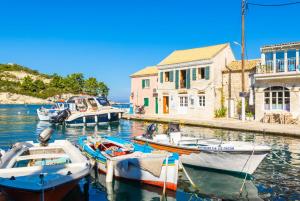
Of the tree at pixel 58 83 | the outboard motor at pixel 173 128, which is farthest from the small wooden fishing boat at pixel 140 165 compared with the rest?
the tree at pixel 58 83

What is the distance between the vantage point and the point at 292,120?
25.9m

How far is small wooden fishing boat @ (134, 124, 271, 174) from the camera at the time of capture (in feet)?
37.2

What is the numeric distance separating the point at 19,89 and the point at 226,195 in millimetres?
128742

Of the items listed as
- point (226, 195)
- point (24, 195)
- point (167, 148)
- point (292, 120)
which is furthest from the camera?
point (292, 120)

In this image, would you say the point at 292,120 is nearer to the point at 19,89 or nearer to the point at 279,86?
the point at 279,86

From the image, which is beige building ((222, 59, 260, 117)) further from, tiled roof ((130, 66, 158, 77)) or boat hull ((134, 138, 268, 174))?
boat hull ((134, 138, 268, 174))

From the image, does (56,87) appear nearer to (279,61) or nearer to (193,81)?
(193,81)

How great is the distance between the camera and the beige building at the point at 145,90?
4091cm

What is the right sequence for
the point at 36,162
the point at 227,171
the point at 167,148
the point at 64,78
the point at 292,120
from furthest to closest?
1. the point at 64,78
2. the point at 292,120
3. the point at 167,148
4. the point at 227,171
5. the point at 36,162

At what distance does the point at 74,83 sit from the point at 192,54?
88.5 metres

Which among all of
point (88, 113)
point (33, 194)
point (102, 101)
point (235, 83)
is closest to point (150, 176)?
point (33, 194)

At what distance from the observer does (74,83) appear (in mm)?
118312

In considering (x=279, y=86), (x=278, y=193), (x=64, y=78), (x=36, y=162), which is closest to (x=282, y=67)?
(x=279, y=86)

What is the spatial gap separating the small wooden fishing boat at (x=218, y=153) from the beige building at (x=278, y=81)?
15.5 meters
